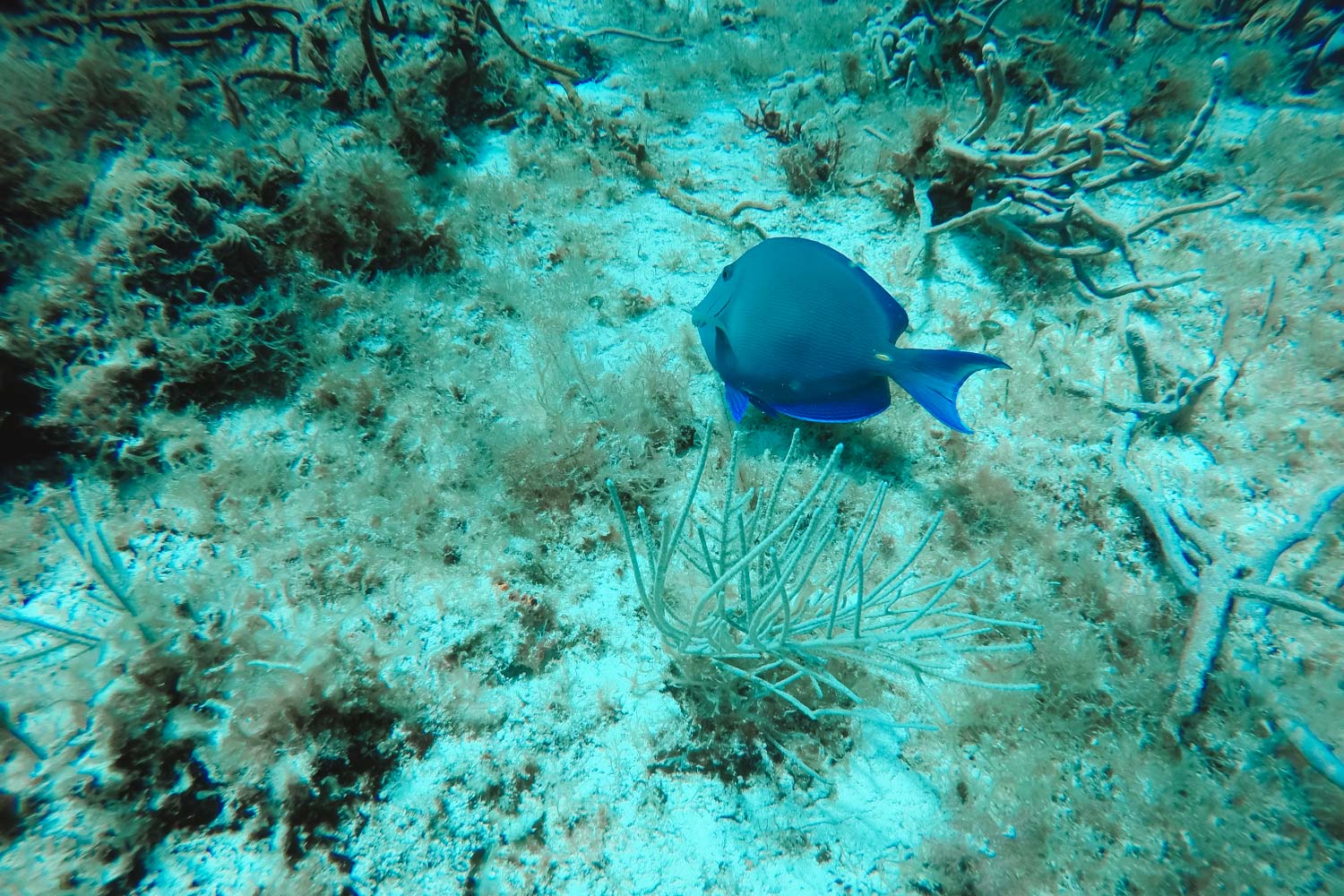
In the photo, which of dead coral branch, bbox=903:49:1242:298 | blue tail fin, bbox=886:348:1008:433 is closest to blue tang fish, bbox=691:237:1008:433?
blue tail fin, bbox=886:348:1008:433

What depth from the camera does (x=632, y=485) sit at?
7.37 feet

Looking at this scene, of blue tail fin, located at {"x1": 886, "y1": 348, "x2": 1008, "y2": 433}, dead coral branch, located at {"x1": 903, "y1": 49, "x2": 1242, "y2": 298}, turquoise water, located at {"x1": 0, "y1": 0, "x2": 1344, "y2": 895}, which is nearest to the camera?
turquoise water, located at {"x1": 0, "y1": 0, "x2": 1344, "y2": 895}

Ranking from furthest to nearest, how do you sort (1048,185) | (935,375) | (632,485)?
(1048,185)
(632,485)
(935,375)

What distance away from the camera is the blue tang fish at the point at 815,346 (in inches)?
78.4

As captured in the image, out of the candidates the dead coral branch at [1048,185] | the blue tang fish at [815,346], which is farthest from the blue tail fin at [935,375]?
the dead coral branch at [1048,185]

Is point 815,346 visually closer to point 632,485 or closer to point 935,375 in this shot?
point 935,375

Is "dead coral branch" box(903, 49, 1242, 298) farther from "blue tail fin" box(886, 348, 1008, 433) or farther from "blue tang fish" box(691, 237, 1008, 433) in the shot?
"blue tail fin" box(886, 348, 1008, 433)

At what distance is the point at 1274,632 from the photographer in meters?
1.83

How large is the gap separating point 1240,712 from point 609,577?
83.6 inches

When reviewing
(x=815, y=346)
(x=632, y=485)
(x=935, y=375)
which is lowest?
(x=632, y=485)

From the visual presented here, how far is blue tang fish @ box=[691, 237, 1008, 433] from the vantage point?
199 centimetres

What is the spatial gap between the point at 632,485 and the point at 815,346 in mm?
957

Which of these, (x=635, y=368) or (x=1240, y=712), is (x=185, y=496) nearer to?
(x=635, y=368)

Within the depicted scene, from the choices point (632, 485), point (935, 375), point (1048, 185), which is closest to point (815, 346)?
point (935, 375)
